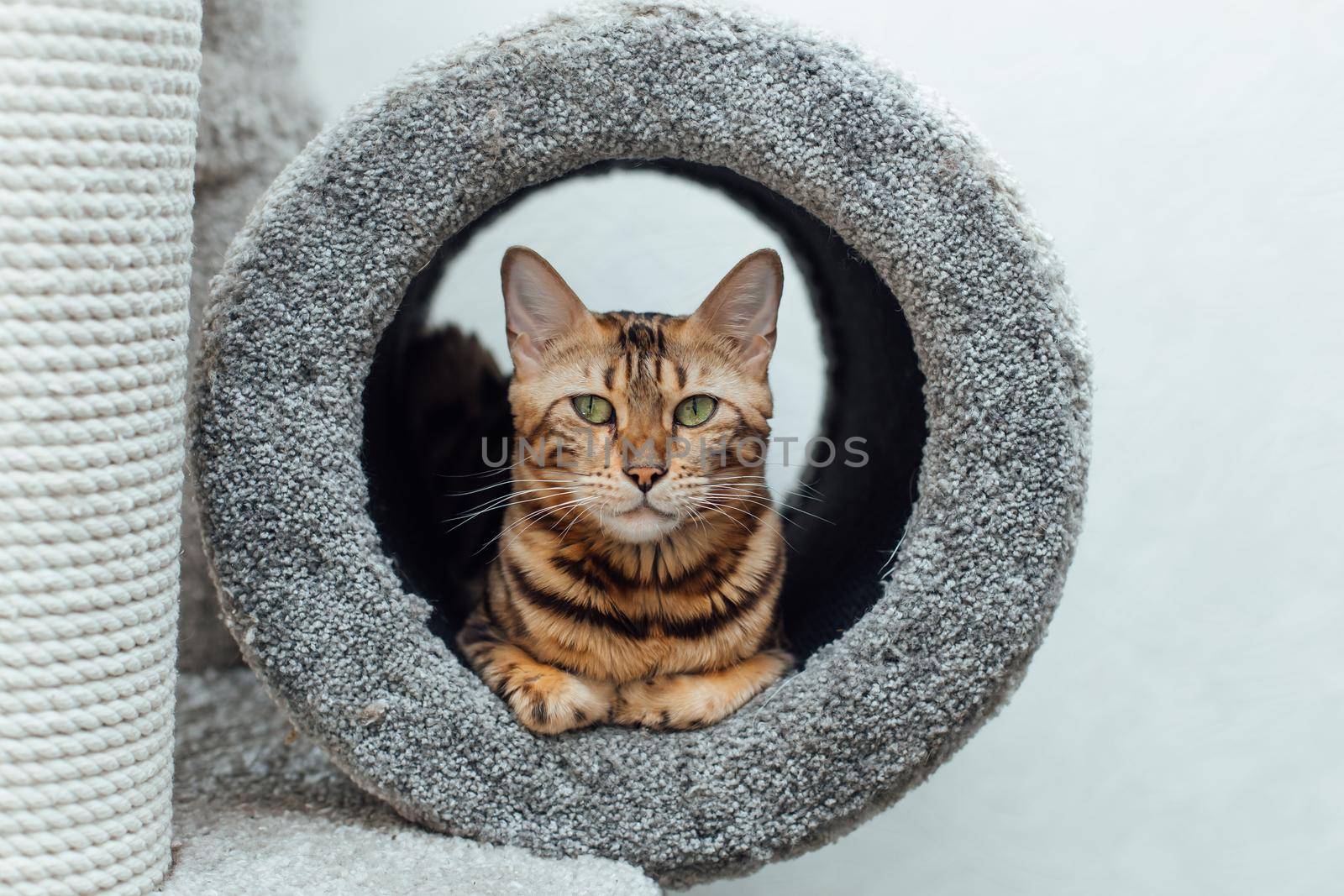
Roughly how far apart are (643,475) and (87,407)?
0.47 metres

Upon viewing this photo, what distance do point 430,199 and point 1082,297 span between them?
3.45ft

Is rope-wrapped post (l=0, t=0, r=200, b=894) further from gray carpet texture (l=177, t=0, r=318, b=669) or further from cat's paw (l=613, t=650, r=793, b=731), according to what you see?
gray carpet texture (l=177, t=0, r=318, b=669)

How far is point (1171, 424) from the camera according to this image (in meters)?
1.58

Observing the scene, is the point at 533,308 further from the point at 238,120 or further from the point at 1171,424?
the point at 1171,424

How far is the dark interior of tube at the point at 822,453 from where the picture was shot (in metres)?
1.21

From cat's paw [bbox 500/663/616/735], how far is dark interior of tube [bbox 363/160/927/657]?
0.14m

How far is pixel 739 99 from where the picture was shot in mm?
923

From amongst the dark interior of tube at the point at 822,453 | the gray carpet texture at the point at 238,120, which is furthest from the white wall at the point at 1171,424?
the dark interior of tube at the point at 822,453

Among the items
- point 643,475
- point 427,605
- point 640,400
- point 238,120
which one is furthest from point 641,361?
point 238,120

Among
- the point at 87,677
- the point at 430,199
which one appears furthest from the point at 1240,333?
the point at 87,677

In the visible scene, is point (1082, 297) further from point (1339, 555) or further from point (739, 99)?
point (739, 99)

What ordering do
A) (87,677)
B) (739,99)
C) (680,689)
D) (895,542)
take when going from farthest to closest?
(895,542), (680,689), (739,99), (87,677)

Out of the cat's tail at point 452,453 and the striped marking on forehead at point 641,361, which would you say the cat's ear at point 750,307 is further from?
the cat's tail at point 452,453

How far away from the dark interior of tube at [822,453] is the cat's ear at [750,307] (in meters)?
0.10
